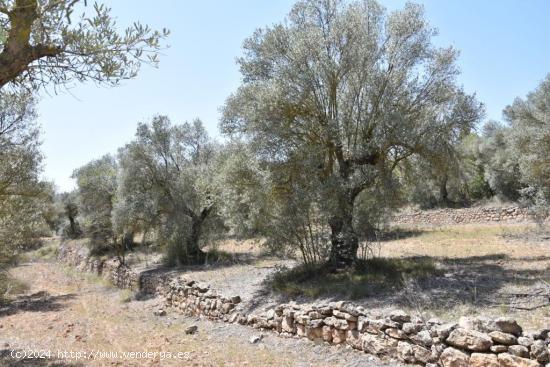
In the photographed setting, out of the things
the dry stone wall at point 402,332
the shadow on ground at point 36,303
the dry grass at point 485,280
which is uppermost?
the dry grass at point 485,280

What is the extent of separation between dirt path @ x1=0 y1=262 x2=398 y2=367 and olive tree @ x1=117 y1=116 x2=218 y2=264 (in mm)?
3485

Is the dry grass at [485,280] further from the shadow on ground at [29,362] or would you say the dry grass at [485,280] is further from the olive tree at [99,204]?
the olive tree at [99,204]

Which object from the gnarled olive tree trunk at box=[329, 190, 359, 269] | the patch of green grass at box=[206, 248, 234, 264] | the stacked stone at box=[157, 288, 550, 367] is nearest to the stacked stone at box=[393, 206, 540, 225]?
the patch of green grass at box=[206, 248, 234, 264]

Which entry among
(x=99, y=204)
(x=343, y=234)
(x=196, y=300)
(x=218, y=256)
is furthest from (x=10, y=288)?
(x=343, y=234)

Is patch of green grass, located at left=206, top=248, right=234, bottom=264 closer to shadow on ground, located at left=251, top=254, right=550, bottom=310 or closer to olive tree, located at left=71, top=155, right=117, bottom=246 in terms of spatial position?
olive tree, located at left=71, top=155, right=117, bottom=246

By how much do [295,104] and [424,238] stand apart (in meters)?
12.5

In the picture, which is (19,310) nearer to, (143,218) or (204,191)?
(143,218)

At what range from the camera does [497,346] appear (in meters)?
5.83

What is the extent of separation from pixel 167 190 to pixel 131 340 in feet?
32.2

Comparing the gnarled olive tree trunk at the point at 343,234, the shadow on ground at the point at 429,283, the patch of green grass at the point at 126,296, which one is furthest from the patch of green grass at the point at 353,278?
the patch of green grass at the point at 126,296

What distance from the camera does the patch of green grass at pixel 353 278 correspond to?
32.4 feet

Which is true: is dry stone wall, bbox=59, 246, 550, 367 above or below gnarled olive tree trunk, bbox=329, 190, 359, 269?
below

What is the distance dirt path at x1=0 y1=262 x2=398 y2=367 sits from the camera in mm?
8336

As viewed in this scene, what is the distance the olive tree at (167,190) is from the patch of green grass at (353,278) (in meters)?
7.45
